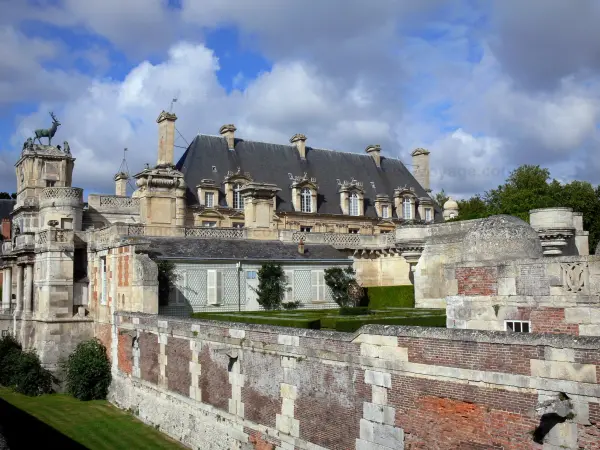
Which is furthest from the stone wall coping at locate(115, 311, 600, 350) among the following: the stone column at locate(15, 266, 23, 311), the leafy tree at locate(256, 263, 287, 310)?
the stone column at locate(15, 266, 23, 311)

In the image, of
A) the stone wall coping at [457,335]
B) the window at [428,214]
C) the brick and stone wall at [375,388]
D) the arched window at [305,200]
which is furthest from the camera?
the window at [428,214]

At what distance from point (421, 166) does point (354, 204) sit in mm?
11217

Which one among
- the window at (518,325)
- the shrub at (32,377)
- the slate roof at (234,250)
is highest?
the slate roof at (234,250)

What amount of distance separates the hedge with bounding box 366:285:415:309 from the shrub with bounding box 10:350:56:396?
1517cm

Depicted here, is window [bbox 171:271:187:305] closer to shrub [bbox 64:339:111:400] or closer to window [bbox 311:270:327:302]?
shrub [bbox 64:339:111:400]

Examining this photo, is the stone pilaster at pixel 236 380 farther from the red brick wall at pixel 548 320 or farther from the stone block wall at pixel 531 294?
the red brick wall at pixel 548 320

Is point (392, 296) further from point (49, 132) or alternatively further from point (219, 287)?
point (49, 132)

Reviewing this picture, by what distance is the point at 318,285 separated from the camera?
2816 centimetres

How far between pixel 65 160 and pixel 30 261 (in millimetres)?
11274

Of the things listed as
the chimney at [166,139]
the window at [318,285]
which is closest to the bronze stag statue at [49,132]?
the chimney at [166,139]

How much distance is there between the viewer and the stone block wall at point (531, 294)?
1259cm

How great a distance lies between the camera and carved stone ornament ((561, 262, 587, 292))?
12.7 m

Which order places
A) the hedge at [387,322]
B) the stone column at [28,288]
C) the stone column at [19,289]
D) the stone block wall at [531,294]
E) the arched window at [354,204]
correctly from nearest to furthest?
the stone block wall at [531,294], the hedge at [387,322], the stone column at [28,288], the stone column at [19,289], the arched window at [354,204]

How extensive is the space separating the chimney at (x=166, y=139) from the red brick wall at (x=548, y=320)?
108 feet
